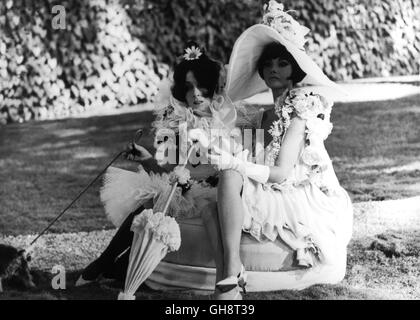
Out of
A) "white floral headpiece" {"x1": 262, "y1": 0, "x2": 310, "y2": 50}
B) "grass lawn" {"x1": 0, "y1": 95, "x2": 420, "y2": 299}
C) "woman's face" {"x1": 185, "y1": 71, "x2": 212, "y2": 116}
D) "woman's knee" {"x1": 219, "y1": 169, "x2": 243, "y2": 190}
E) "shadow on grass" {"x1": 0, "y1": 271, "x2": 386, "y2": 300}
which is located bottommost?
"grass lawn" {"x1": 0, "y1": 95, "x2": 420, "y2": 299}

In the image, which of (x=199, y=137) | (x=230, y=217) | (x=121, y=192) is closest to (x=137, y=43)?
(x=121, y=192)

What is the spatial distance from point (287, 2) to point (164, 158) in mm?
4073

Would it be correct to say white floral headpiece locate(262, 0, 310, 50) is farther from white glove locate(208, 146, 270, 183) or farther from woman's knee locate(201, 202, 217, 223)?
woman's knee locate(201, 202, 217, 223)

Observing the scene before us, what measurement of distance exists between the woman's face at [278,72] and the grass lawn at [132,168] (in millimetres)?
871

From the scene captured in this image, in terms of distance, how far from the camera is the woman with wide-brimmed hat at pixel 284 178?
2.89m

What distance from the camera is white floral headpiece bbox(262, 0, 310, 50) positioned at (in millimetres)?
3217

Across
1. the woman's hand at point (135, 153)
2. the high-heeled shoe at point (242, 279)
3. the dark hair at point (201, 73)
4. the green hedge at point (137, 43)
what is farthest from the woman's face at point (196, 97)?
the green hedge at point (137, 43)

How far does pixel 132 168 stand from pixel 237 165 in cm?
272

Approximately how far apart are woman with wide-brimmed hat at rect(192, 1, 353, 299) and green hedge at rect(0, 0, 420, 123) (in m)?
3.31

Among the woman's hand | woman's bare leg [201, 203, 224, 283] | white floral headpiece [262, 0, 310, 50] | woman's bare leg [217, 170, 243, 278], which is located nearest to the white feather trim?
the woman's hand

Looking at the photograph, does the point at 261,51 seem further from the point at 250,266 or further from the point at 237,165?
the point at 250,266

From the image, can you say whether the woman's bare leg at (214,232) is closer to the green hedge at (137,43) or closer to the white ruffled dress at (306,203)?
the white ruffled dress at (306,203)

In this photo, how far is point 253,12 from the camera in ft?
22.9
